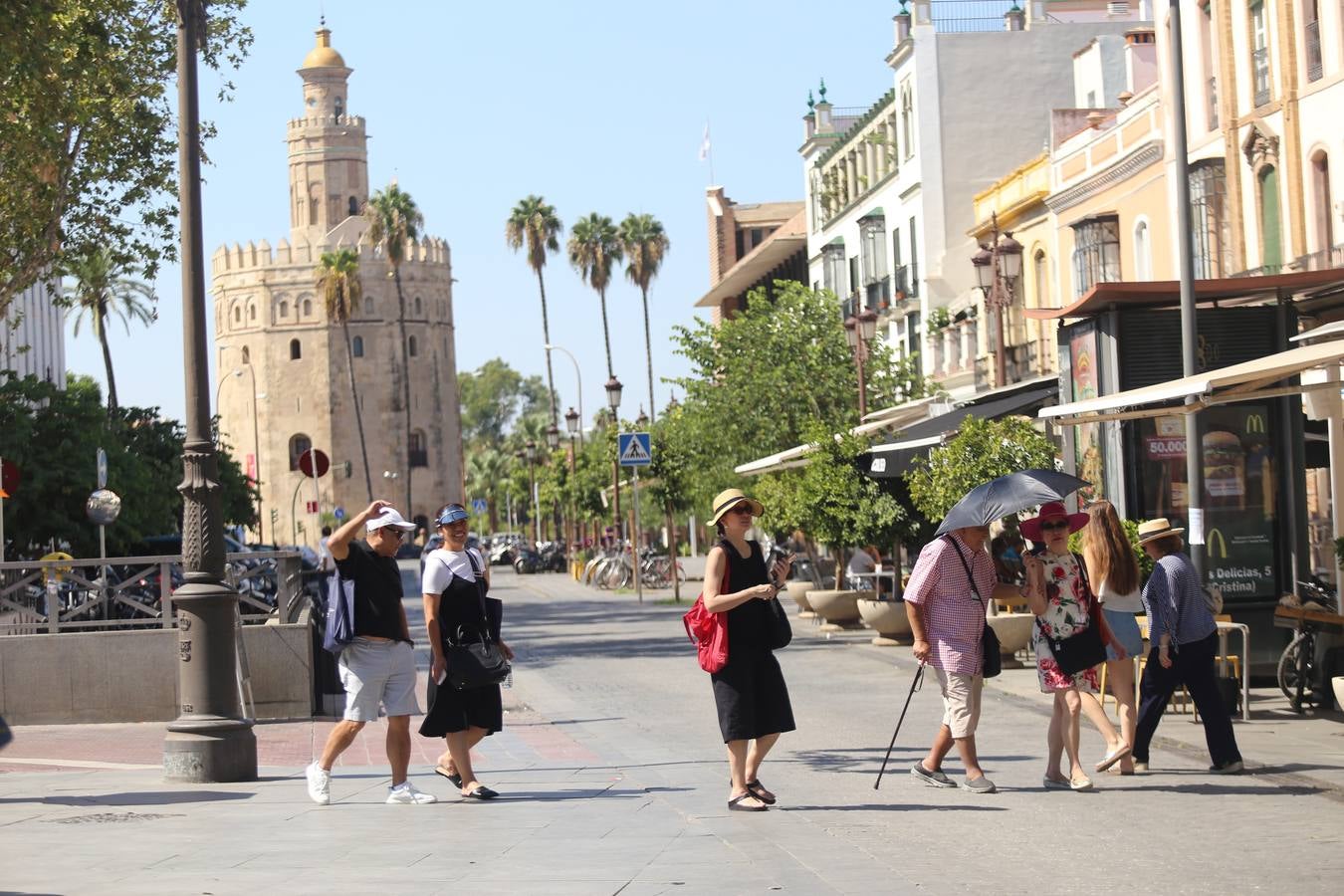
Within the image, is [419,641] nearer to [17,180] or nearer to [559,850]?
[17,180]

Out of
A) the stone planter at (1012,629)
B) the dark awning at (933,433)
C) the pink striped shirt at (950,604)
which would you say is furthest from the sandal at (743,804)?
the dark awning at (933,433)

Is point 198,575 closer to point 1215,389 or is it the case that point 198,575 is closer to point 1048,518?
point 1048,518

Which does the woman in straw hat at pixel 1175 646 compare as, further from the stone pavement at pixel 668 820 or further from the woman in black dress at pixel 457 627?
the woman in black dress at pixel 457 627

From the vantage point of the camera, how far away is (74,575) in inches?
669

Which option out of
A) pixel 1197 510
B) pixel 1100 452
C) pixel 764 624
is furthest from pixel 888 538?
pixel 764 624

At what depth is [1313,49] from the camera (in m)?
27.5

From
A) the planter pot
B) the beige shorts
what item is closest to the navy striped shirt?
the beige shorts

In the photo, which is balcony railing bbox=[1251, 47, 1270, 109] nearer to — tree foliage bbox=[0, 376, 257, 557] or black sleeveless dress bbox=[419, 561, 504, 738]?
tree foliage bbox=[0, 376, 257, 557]

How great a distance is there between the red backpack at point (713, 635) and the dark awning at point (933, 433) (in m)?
12.3

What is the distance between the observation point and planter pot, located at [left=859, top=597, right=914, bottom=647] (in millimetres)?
23312

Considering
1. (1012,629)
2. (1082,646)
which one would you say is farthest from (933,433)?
(1082,646)

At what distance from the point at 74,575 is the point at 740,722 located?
29.2ft

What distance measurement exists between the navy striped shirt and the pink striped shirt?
154 centimetres

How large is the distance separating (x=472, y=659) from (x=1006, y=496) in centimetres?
361
